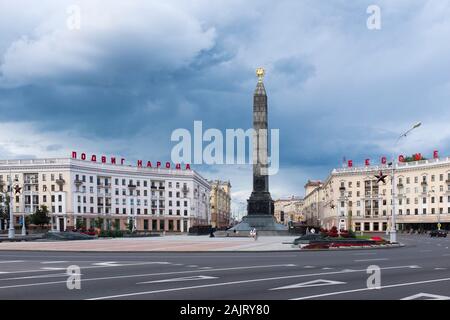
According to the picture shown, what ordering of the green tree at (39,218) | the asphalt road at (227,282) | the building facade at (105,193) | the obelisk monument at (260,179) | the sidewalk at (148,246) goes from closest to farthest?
the asphalt road at (227,282), the sidewalk at (148,246), the obelisk monument at (260,179), the green tree at (39,218), the building facade at (105,193)

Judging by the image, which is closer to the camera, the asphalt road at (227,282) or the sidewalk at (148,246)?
the asphalt road at (227,282)

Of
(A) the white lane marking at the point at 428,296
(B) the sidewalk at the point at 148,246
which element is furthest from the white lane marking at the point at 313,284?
(B) the sidewalk at the point at 148,246

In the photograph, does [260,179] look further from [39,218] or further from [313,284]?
[313,284]

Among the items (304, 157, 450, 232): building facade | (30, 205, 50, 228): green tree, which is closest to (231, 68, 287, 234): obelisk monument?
(304, 157, 450, 232): building facade

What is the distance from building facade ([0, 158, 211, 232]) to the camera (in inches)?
4621

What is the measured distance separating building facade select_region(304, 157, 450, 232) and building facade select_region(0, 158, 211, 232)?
39924 mm

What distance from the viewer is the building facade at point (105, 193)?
117 m

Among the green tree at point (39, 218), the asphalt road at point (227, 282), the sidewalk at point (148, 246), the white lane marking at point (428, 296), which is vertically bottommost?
the green tree at point (39, 218)

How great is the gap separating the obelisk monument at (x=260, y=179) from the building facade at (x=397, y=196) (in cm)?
4678

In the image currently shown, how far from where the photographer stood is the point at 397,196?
132m

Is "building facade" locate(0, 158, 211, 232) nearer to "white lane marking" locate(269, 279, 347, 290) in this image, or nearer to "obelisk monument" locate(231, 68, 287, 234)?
"obelisk monument" locate(231, 68, 287, 234)

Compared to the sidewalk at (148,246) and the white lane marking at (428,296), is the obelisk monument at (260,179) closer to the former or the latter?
the sidewalk at (148,246)
